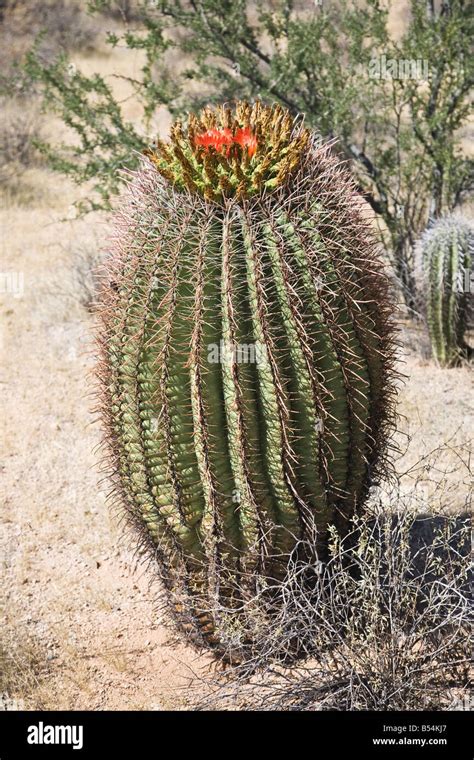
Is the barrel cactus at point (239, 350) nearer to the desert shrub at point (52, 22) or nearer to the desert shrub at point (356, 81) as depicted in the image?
the desert shrub at point (356, 81)

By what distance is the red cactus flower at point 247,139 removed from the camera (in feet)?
10.5

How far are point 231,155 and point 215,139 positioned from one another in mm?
122

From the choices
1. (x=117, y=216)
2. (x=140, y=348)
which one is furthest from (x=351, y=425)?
(x=117, y=216)

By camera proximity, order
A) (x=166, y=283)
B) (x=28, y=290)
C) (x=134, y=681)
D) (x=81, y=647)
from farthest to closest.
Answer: (x=28, y=290), (x=81, y=647), (x=134, y=681), (x=166, y=283)

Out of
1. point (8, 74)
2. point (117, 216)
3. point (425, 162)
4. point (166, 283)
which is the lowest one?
point (166, 283)

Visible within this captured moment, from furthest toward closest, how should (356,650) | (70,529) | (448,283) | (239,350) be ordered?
(448,283)
(70,529)
(356,650)
(239,350)

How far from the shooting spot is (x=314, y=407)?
10.4ft

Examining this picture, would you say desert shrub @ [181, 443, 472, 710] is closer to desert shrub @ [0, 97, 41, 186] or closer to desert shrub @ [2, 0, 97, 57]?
desert shrub @ [0, 97, 41, 186]

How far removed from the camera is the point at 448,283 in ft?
22.2

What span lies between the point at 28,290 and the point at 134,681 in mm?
5675

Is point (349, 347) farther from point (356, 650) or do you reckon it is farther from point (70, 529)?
point (70, 529)

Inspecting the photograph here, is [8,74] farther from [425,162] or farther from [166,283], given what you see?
[166,283]

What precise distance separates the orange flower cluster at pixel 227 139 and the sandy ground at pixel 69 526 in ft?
5.40

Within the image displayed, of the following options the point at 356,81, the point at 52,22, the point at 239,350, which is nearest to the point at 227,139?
the point at 239,350
